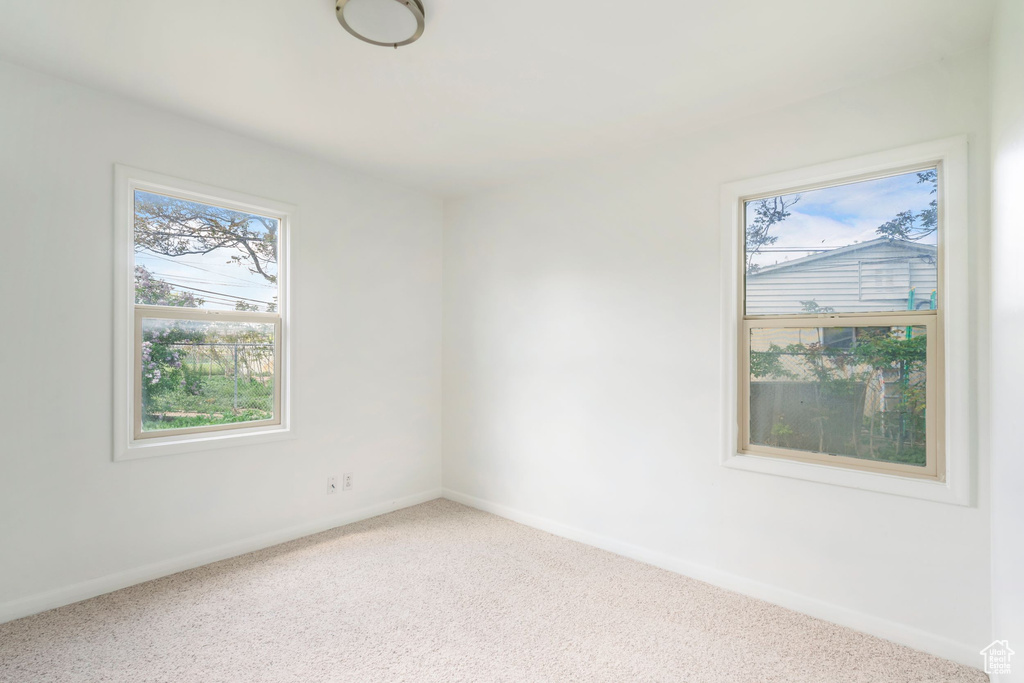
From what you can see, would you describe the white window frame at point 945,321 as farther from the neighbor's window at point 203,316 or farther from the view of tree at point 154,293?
the view of tree at point 154,293

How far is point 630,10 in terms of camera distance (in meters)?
1.91

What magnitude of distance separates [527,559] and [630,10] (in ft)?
9.34

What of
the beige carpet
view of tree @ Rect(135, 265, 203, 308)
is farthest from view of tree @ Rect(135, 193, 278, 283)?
the beige carpet

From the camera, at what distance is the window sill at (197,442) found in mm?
2668

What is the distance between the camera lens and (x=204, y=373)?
119 inches

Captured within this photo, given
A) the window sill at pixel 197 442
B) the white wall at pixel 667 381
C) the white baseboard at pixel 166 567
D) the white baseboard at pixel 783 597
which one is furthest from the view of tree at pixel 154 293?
the white baseboard at pixel 783 597

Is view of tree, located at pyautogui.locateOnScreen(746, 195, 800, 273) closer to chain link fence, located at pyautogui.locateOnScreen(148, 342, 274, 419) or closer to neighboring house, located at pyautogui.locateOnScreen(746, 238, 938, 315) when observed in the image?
neighboring house, located at pyautogui.locateOnScreen(746, 238, 938, 315)

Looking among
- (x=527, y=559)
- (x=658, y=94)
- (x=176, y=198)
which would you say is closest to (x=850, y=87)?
(x=658, y=94)

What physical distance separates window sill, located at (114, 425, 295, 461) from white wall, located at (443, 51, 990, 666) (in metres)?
1.46

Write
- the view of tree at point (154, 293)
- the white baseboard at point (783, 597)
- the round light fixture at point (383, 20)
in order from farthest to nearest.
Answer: the view of tree at point (154, 293)
the white baseboard at point (783, 597)
the round light fixture at point (383, 20)

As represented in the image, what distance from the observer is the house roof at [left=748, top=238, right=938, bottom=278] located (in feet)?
7.48

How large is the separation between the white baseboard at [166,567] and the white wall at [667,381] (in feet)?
3.24

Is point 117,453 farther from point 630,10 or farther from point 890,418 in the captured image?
point 890,418

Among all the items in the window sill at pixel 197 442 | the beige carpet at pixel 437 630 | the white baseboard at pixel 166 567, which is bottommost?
the beige carpet at pixel 437 630
